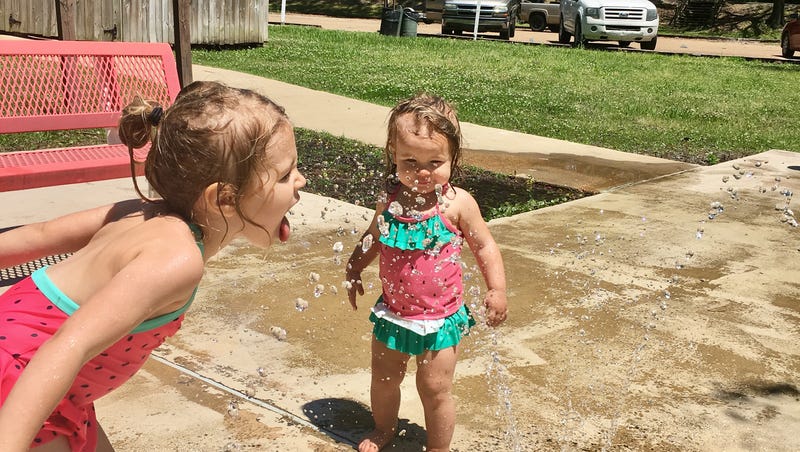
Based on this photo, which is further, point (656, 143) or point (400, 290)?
point (656, 143)

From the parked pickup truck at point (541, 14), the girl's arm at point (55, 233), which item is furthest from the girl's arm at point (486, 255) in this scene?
the parked pickup truck at point (541, 14)

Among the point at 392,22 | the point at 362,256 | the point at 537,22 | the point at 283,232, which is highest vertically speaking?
the point at 283,232

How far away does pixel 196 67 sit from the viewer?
13.6m

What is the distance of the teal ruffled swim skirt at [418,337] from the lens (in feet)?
9.99

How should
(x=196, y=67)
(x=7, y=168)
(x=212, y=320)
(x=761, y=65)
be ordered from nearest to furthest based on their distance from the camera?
(x=212, y=320), (x=7, y=168), (x=196, y=67), (x=761, y=65)

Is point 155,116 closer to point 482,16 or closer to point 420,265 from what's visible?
point 420,265

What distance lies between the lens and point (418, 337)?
9.98 feet

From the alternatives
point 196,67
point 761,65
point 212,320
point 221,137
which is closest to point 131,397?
point 212,320

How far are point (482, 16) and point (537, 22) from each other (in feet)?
21.3

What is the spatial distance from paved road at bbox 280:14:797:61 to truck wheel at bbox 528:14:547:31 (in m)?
0.29

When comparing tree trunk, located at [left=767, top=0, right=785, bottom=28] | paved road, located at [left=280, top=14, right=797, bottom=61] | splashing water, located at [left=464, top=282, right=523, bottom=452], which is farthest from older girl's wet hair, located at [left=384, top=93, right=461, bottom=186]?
tree trunk, located at [left=767, top=0, right=785, bottom=28]

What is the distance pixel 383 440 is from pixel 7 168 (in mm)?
2699

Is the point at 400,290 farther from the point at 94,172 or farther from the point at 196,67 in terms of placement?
the point at 196,67

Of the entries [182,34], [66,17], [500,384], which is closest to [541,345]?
[500,384]
